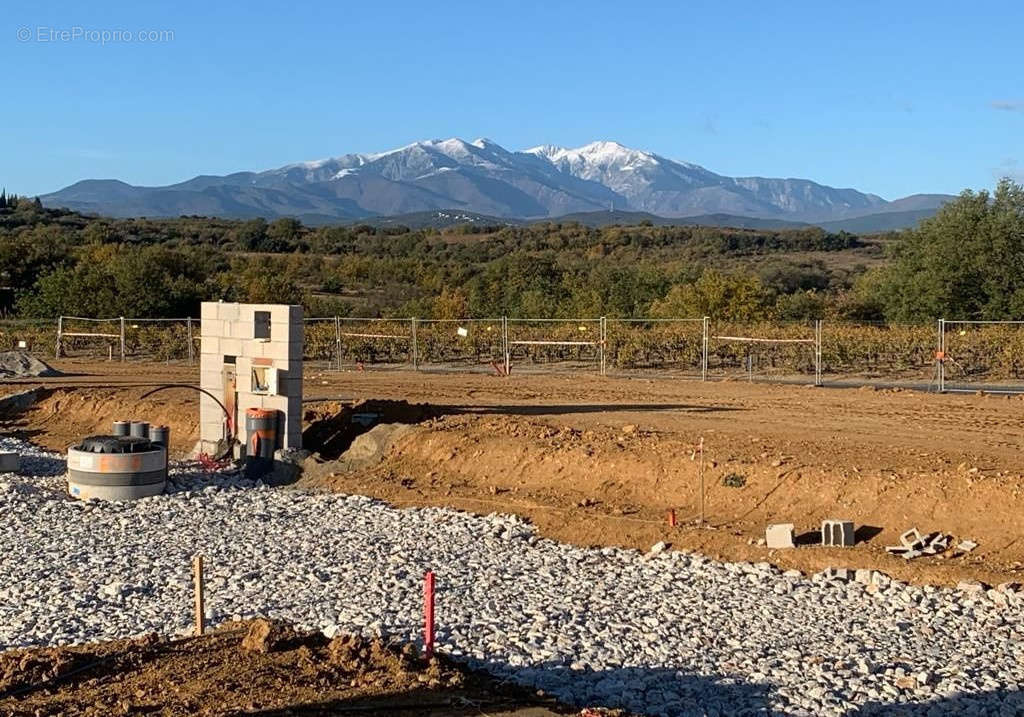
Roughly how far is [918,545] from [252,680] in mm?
8637

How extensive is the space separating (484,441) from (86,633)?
9.18 meters

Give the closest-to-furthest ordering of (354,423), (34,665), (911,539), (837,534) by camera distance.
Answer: (34,665)
(911,539)
(837,534)
(354,423)

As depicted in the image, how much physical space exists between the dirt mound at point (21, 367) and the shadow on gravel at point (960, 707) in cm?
2768

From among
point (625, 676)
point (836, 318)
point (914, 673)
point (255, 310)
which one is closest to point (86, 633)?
point (625, 676)

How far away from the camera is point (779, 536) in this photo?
14.5 meters

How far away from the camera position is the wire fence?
110ft

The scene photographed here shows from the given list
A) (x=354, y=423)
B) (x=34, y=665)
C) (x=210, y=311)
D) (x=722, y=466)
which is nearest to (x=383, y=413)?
(x=354, y=423)

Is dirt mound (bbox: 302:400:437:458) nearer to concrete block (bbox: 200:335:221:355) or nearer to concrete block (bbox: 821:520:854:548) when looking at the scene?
concrete block (bbox: 200:335:221:355)

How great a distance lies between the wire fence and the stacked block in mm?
12429

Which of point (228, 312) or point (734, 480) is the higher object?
point (228, 312)

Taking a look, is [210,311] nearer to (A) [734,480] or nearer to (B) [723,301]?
(A) [734,480]

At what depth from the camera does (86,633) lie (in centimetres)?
1117

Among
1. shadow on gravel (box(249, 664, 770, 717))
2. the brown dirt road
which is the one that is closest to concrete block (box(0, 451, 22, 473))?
the brown dirt road

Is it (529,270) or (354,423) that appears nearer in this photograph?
(354,423)
